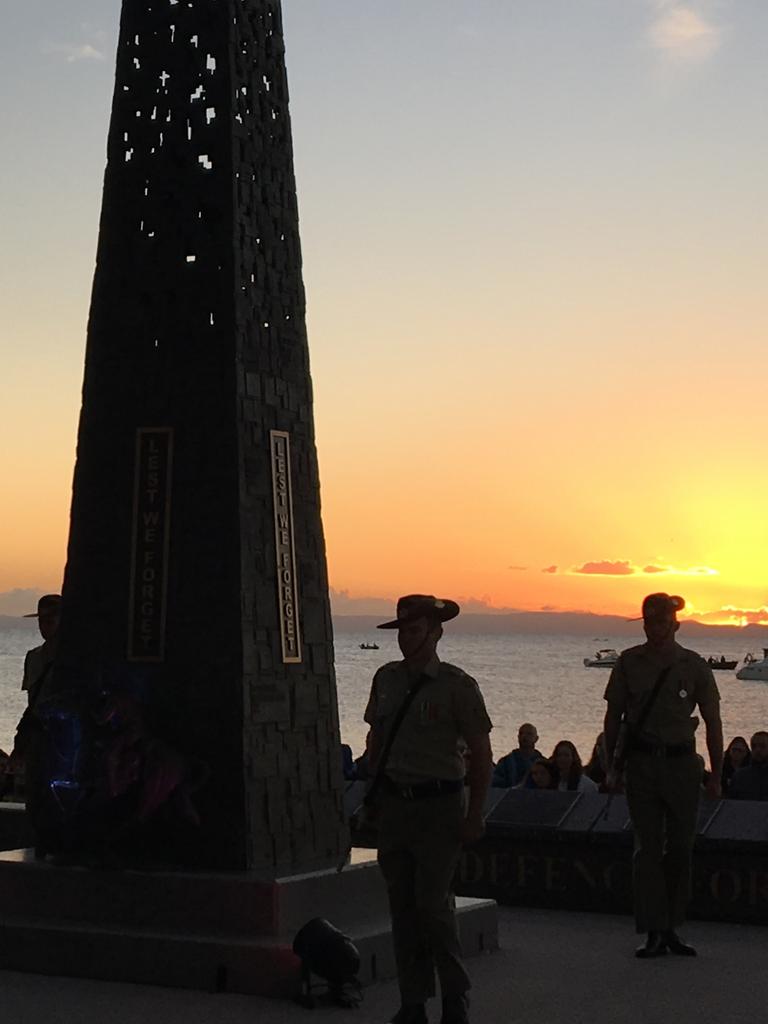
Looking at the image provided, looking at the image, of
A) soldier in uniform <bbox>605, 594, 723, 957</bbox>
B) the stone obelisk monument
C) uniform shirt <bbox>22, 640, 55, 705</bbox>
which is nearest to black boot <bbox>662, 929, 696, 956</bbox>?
soldier in uniform <bbox>605, 594, 723, 957</bbox>

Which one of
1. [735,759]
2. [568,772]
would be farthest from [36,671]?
[735,759]

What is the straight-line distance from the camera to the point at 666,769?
942cm

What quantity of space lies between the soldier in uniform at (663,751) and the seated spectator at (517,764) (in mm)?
4455

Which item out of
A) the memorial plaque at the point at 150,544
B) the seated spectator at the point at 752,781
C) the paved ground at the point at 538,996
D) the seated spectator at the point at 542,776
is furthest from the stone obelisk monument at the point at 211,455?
the seated spectator at the point at 752,781

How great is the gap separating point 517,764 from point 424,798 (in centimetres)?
732

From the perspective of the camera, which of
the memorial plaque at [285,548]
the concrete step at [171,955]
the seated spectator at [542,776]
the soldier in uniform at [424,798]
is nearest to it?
the soldier in uniform at [424,798]

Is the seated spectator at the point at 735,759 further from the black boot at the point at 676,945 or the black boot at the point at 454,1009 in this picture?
the black boot at the point at 454,1009

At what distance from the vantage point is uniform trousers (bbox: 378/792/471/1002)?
7391 millimetres

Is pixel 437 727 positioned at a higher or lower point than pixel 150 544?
lower

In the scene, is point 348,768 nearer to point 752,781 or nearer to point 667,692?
point 752,781

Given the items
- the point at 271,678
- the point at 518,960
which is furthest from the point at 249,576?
the point at 518,960

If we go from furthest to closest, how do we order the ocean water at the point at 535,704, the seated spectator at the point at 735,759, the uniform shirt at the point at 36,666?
the ocean water at the point at 535,704
the seated spectator at the point at 735,759
the uniform shirt at the point at 36,666

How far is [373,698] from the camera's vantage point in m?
7.86

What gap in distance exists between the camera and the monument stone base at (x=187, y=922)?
8.47m
